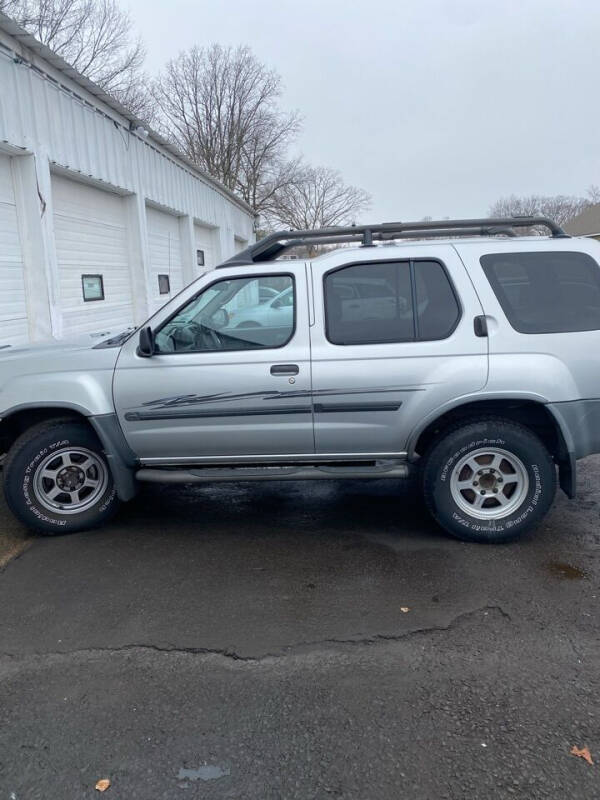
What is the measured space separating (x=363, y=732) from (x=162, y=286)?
460 inches

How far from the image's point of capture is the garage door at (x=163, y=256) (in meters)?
12.5

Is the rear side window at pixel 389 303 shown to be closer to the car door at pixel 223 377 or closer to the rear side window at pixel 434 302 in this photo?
the rear side window at pixel 434 302

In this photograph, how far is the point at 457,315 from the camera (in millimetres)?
4031

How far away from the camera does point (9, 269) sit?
25.4 feet

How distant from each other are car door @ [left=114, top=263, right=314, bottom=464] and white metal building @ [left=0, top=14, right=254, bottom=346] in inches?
170

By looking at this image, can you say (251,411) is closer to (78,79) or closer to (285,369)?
(285,369)

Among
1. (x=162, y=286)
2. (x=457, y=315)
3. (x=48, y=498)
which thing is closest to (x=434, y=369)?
(x=457, y=315)

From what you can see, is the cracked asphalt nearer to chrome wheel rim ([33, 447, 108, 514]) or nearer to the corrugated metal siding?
chrome wheel rim ([33, 447, 108, 514])

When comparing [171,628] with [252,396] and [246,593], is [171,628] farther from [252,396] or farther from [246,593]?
[252,396]

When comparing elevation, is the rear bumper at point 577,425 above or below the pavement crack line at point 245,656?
above

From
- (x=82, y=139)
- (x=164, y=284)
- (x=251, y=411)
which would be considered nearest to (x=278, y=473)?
(x=251, y=411)

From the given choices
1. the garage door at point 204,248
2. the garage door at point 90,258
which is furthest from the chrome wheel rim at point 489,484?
the garage door at point 204,248

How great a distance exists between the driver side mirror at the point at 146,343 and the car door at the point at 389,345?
1101mm

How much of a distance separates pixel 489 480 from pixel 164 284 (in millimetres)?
10394
